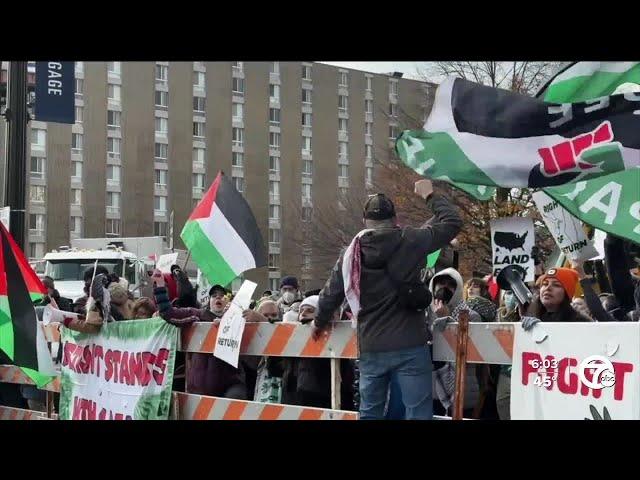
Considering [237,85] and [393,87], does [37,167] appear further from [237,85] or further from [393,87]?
[393,87]

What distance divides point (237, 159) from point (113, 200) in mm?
10430

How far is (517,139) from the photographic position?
6.65m

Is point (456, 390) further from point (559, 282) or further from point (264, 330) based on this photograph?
point (264, 330)

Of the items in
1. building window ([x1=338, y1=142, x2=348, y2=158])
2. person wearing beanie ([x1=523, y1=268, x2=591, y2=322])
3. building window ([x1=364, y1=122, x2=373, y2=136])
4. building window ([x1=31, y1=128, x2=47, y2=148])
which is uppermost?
building window ([x1=364, y1=122, x2=373, y2=136])

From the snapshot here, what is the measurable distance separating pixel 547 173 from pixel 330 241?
4923 centimetres

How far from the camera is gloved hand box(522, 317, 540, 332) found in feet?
19.6

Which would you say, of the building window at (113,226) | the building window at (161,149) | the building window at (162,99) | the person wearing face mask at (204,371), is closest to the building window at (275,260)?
the building window at (161,149)

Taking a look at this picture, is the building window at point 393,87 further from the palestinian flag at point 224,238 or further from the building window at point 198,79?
the palestinian flag at point 224,238

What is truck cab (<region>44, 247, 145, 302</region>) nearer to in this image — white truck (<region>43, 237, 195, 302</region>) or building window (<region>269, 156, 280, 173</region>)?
white truck (<region>43, 237, 195, 302</region>)

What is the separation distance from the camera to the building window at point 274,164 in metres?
84.7

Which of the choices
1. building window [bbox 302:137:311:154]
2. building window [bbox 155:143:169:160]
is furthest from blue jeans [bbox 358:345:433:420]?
building window [bbox 302:137:311:154]

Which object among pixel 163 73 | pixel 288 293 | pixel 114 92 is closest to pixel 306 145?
pixel 163 73

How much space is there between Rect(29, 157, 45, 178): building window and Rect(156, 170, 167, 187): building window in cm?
859
